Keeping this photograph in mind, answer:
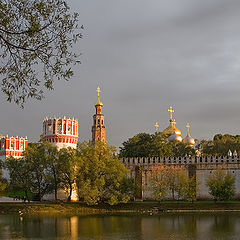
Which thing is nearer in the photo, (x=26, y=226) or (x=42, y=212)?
(x=26, y=226)

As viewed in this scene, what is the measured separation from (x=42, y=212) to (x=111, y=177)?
7.64 metres

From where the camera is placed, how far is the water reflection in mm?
25439

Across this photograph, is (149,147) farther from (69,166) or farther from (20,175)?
(20,175)

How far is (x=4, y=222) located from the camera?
3306 centimetres

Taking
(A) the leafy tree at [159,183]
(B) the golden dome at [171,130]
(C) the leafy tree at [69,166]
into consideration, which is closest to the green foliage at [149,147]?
(A) the leafy tree at [159,183]

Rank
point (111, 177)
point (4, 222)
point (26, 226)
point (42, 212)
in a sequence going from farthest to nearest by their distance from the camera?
1. point (111, 177)
2. point (42, 212)
3. point (4, 222)
4. point (26, 226)

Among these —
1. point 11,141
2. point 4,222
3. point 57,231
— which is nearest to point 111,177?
point 4,222

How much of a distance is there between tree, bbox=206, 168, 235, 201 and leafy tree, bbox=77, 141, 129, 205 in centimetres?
861

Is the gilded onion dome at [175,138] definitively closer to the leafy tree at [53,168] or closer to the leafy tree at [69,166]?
the leafy tree at [69,166]

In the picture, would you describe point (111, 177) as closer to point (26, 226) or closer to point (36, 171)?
point (36, 171)

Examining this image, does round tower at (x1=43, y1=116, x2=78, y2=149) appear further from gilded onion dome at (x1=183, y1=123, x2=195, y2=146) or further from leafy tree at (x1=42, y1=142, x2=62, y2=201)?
gilded onion dome at (x1=183, y1=123, x2=195, y2=146)

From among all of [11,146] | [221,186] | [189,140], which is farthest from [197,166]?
[11,146]

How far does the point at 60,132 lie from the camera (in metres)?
51.8

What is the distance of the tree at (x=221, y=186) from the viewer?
145 feet
